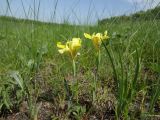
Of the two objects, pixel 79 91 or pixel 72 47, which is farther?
pixel 79 91

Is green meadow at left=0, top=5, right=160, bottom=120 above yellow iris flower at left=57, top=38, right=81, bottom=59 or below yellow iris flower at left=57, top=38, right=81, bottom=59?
below

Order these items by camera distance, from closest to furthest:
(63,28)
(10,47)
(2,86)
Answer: (2,86) < (10,47) < (63,28)

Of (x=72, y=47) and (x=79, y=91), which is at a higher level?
(x=72, y=47)

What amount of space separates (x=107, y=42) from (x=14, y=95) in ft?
2.26

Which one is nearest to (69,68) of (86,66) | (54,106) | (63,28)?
(86,66)

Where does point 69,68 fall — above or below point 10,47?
below

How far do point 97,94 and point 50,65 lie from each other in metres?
0.70

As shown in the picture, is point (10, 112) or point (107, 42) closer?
point (10, 112)

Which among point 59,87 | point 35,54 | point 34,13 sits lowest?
point 59,87

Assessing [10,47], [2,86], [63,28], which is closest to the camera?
[2,86]

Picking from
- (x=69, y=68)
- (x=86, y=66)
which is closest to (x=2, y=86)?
(x=69, y=68)

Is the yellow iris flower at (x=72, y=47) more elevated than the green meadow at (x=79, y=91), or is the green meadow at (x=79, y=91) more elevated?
the yellow iris flower at (x=72, y=47)

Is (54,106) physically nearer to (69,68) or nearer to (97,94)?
(97,94)

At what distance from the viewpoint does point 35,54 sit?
2.15 metres
